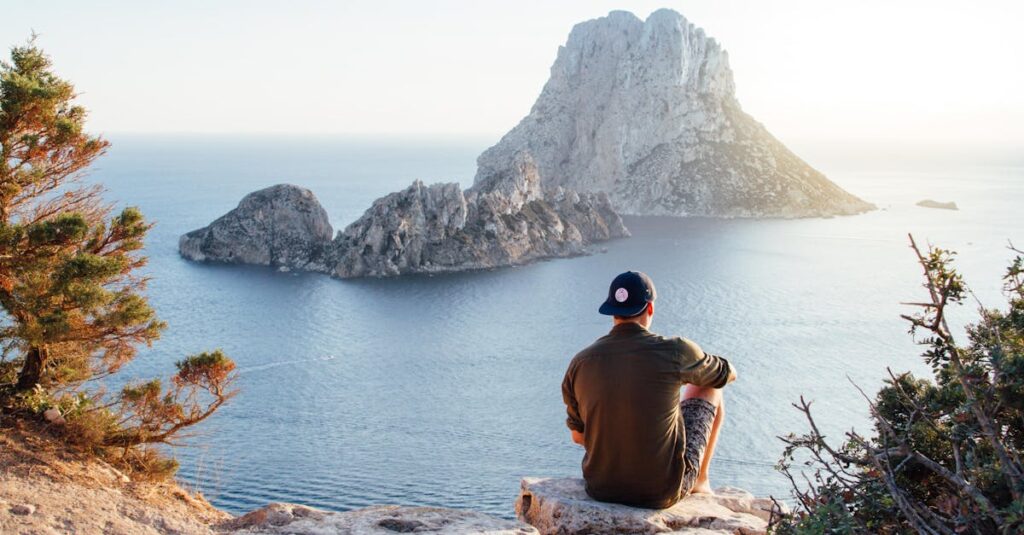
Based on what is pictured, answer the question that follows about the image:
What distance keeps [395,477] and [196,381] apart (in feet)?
67.3

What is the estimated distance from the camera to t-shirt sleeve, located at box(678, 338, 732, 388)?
18.8 ft

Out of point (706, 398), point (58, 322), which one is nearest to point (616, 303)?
point (706, 398)

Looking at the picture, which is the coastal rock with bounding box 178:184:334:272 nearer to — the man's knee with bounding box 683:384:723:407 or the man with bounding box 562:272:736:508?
the man's knee with bounding box 683:384:723:407

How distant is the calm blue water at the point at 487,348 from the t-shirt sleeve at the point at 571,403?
2487mm

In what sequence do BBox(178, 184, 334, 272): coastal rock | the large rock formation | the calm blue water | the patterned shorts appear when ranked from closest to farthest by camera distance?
the patterned shorts, the calm blue water, BBox(178, 184, 334, 272): coastal rock, the large rock formation

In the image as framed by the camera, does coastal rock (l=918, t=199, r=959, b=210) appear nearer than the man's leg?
No

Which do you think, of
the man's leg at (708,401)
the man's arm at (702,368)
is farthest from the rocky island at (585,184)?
the man's arm at (702,368)

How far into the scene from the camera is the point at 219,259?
8175cm

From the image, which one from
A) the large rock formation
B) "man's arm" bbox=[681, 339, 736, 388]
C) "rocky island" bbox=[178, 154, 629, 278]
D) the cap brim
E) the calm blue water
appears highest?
the large rock formation

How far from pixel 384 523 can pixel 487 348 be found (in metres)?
45.3

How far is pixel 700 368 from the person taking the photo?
5766mm

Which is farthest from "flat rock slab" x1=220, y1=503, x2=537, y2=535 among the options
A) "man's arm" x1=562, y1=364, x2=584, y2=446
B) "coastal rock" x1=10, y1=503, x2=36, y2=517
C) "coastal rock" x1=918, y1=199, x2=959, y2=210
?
"coastal rock" x1=918, y1=199, x2=959, y2=210

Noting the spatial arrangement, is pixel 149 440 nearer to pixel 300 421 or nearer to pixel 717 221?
pixel 300 421

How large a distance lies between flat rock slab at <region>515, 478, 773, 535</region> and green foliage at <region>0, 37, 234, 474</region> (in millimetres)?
5747
